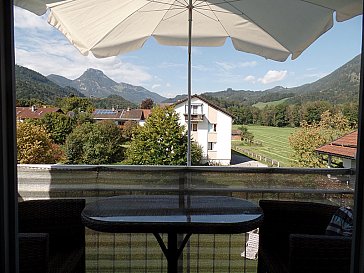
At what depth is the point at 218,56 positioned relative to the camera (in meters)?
10.6

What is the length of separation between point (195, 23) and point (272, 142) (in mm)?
3299

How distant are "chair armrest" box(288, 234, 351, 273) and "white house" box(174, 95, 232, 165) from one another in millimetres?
4286

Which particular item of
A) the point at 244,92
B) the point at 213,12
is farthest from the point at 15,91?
the point at 244,92

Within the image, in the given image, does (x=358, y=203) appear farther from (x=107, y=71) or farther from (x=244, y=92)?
(x=107, y=71)

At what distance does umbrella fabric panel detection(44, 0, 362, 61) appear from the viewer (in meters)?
3.58

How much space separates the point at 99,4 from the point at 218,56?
732 centimetres

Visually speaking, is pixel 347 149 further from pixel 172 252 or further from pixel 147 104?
pixel 147 104

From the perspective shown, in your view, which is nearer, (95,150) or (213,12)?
(213,12)

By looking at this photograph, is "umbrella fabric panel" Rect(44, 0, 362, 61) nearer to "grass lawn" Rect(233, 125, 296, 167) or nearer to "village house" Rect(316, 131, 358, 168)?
"village house" Rect(316, 131, 358, 168)

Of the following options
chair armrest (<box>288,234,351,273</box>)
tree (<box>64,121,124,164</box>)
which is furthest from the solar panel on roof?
chair armrest (<box>288,234,351,273</box>)

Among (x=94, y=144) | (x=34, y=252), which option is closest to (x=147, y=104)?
(x=94, y=144)

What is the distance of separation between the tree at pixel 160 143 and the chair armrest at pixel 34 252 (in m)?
4.73

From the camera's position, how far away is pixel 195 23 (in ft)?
14.3

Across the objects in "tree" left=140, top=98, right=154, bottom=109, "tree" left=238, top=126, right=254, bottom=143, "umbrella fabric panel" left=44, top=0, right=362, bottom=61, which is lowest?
"tree" left=238, top=126, right=254, bottom=143
